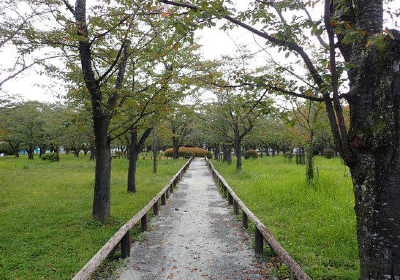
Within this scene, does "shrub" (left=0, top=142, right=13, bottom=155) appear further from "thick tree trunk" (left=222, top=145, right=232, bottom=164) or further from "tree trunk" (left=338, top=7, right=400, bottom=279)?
"tree trunk" (left=338, top=7, right=400, bottom=279)

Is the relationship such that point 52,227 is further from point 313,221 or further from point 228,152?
point 228,152

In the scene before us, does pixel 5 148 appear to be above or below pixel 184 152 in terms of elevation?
above

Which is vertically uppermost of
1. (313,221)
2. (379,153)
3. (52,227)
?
(379,153)

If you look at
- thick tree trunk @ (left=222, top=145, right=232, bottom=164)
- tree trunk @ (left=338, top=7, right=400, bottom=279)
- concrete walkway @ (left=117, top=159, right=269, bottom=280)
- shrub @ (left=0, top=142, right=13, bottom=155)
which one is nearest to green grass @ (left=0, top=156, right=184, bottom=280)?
concrete walkway @ (left=117, top=159, right=269, bottom=280)

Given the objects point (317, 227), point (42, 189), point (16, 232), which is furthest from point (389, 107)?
point (42, 189)

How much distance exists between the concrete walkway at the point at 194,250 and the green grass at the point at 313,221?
0.83 metres

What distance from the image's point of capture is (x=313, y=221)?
6.61 m

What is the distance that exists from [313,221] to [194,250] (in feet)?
10.2

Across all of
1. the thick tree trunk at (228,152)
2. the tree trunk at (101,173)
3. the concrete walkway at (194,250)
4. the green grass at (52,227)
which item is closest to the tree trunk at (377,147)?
the concrete walkway at (194,250)

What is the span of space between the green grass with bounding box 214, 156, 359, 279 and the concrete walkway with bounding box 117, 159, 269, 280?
0.83m

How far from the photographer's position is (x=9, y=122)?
3186 cm

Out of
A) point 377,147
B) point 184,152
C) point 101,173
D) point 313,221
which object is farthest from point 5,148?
point 377,147

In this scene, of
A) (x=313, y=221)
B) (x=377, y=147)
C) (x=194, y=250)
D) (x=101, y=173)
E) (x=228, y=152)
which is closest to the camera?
(x=377, y=147)

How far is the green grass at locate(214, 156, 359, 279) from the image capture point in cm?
457
